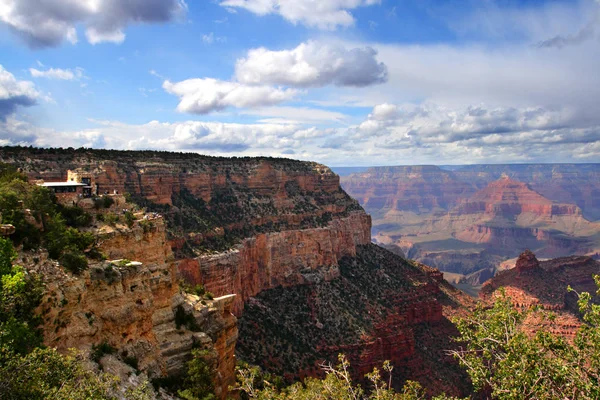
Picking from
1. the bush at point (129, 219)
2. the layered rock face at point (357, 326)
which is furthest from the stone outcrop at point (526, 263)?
the bush at point (129, 219)

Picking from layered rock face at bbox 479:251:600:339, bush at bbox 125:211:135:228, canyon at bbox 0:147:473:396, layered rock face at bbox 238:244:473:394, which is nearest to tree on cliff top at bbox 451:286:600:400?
canyon at bbox 0:147:473:396

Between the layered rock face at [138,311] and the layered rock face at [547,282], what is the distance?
8485cm

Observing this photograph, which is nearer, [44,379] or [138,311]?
[44,379]

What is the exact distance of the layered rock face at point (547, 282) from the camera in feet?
337

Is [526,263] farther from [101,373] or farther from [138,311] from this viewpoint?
[101,373]

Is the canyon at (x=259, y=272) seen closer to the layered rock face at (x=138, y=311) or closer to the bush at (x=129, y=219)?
the layered rock face at (x=138, y=311)

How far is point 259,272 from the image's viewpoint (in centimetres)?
6600

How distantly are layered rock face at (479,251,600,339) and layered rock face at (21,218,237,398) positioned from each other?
84.8m

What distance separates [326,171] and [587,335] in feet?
251

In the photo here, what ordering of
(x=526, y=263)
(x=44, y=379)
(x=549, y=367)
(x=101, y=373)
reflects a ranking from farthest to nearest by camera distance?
1. (x=526, y=263)
2. (x=101, y=373)
3. (x=549, y=367)
4. (x=44, y=379)

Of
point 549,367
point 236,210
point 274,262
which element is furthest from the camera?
point 236,210

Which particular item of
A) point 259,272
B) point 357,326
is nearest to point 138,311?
point 259,272

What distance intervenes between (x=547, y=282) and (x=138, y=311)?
378ft

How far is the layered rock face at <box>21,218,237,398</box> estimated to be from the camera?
19672mm
